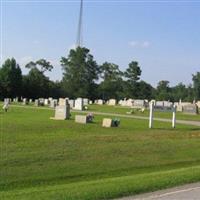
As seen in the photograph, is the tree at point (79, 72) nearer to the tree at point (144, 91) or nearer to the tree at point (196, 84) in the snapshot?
the tree at point (144, 91)

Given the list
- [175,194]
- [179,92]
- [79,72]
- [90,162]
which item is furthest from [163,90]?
[175,194]

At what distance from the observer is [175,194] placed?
10586 millimetres

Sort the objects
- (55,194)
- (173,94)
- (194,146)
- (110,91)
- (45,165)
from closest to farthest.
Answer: (55,194), (45,165), (194,146), (110,91), (173,94)

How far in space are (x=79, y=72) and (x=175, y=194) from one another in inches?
4841

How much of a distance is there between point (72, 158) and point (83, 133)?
706 centimetres

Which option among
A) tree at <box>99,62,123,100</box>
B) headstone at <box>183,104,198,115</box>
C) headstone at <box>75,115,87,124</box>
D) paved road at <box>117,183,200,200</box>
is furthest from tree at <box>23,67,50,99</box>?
paved road at <box>117,183,200,200</box>

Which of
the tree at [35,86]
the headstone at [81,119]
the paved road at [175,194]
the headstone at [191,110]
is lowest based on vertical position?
the paved road at [175,194]

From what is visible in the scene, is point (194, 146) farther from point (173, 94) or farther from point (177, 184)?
point (173, 94)

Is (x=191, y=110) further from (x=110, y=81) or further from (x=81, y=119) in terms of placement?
(x=110, y=81)

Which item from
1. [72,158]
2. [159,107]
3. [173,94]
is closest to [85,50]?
[173,94]

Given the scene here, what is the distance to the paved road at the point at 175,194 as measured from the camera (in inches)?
398

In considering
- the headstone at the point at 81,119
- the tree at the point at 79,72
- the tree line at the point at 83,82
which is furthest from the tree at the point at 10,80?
the headstone at the point at 81,119

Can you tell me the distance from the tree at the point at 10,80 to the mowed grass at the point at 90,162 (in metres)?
85.8

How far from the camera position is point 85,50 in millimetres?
136500
